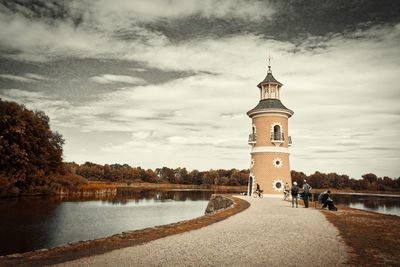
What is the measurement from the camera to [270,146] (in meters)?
24.2

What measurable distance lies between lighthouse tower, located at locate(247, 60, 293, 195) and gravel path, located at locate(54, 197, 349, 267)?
15.6 metres

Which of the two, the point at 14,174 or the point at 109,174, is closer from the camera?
the point at 14,174

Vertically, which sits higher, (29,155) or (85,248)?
(29,155)

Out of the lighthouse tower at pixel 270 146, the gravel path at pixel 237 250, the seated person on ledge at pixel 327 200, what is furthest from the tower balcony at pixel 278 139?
the gravel path at pixel 237 250

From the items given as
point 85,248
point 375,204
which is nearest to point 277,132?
point 85,248

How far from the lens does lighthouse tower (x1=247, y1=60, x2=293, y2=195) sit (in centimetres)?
2380

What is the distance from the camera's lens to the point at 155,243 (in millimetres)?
6348

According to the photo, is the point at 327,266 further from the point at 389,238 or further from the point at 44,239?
the point at 44,239

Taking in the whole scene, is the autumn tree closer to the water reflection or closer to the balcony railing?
the balcony railing

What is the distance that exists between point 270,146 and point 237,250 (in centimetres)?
1917

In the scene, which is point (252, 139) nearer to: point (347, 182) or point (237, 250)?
point (237, 250)

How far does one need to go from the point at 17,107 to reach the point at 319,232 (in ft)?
Result: 110

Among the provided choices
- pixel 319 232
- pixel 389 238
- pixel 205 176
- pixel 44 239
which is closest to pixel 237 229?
pixel 319 232

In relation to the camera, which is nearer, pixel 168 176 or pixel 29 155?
pixel 29 155
